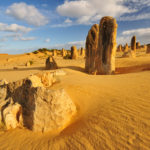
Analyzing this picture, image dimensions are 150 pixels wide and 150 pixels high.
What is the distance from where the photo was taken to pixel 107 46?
8891 mm

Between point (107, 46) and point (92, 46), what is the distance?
73.5 inches

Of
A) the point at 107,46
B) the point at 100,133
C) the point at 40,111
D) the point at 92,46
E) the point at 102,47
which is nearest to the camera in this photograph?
the point at 100,133

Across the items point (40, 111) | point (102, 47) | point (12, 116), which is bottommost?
point (12, 116)

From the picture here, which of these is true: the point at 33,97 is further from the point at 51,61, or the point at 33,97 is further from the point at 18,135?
the point at 51,61

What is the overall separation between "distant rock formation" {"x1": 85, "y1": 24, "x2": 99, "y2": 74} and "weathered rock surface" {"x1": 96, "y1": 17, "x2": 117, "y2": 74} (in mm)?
763

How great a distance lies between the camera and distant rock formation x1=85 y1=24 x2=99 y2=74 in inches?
404

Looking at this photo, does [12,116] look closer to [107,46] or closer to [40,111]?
[40,111]

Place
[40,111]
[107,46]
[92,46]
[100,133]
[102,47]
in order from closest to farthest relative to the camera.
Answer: [100,133] → [40,111] → [107,46] → [102,47] → [92,46]

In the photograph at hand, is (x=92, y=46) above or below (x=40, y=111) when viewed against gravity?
above

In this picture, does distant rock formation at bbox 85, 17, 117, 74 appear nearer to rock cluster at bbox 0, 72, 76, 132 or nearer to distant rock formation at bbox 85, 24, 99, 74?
distant rock formation at bbox 85, 24, 99, 74

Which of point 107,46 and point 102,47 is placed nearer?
point 107,46

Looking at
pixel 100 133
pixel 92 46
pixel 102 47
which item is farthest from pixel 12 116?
pixel 92 46

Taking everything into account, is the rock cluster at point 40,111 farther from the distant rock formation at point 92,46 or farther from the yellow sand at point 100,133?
the distant rock formation at point 92,46

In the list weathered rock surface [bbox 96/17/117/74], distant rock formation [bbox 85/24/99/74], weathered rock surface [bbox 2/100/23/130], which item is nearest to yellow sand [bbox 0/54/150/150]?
weathered rock surface [bbox 2/100/23/130]
